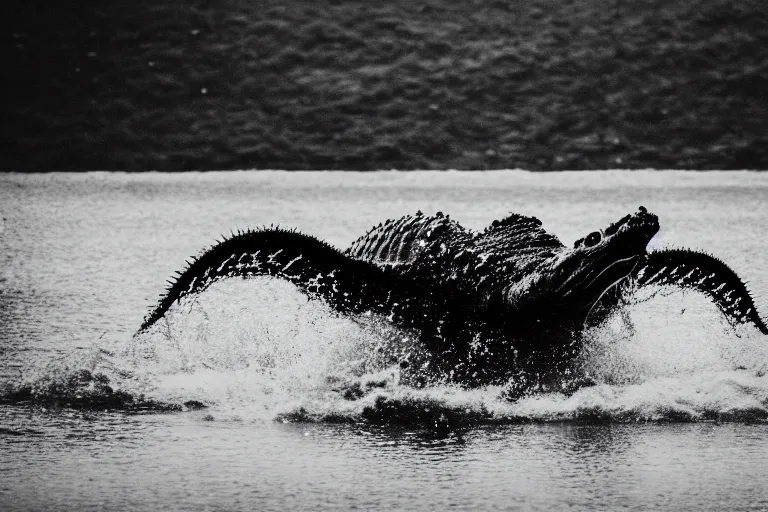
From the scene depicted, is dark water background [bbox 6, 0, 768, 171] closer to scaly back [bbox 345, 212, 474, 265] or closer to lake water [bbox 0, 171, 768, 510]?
lake water [bbox 0, 171, 768, 510]

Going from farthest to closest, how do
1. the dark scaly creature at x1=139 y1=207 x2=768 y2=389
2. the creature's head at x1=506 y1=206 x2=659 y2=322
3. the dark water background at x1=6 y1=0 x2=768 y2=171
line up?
the dark water background at x1=6 y1=0 x2=768 y2=171 → the dark scaly creature at x1=139 y1=207 x2=768 y2=389 → the creature's head at x1=506 y1=206 x2=659 y2=322

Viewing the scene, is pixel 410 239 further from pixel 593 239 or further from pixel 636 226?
pixel 636 226

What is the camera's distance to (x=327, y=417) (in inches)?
110

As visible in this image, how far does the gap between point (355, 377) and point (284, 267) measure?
0.40m

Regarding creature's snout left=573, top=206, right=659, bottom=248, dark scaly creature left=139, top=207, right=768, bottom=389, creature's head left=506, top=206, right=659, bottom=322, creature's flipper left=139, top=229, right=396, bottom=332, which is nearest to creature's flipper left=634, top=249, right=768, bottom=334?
dark scaly creature left=139, top=207, right=768, bottom=389

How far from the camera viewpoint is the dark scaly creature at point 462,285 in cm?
279

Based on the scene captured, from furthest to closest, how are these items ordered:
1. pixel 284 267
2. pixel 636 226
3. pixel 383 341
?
1. pixel 383 341
2. pixel 284 267
3. pixel 636 226

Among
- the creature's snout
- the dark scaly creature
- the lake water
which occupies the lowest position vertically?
the lake water

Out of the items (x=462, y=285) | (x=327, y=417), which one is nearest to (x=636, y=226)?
(x=462, y=285)

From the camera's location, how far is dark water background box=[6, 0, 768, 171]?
34.8ft

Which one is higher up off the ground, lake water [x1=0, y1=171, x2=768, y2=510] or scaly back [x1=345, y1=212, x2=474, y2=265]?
scaly back [x1=345, y1=212, x2=474, y2=265]

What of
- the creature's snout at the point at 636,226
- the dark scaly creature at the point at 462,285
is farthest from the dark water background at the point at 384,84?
the creature's snout at the point at 636,226

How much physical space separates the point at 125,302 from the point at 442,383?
1902 millimetres

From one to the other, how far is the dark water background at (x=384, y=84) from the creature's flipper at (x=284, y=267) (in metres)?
7.66
